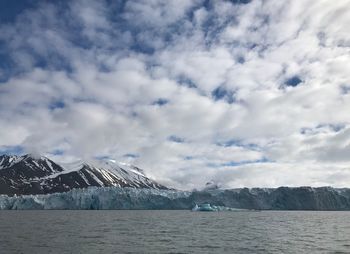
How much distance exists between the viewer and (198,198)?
160 metres

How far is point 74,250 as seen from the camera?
3491 cm

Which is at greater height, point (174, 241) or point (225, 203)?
point (225, 203)

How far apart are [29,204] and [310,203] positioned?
117 m

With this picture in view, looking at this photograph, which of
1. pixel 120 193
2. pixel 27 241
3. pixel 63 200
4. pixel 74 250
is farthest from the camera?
pixel 63 200

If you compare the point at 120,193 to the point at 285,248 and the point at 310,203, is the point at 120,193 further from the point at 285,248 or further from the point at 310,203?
the point at 285,248

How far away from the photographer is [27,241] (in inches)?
1642

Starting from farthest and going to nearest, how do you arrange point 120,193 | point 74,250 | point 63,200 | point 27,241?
point 63,200
point 120,193
point 27,241
point 74,250

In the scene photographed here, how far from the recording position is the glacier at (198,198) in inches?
6186

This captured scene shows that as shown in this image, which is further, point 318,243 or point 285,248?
point 318,243

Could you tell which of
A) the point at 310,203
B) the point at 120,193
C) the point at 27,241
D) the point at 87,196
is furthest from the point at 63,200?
the point at 27,241

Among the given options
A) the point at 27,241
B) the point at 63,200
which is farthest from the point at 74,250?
the point at 63,200

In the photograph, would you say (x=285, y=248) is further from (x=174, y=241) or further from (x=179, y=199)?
(x=179, y=199)

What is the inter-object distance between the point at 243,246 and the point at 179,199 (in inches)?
4919

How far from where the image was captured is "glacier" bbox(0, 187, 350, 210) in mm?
157125
